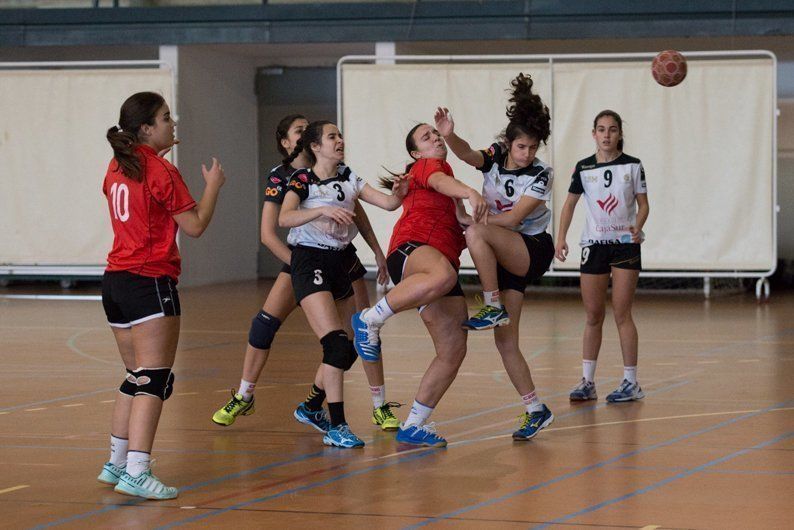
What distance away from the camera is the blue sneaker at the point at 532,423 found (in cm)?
630

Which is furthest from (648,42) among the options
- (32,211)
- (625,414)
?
(625,414)

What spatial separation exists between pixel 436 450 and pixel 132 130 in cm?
217

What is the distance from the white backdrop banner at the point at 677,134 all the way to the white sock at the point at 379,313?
9.71 m

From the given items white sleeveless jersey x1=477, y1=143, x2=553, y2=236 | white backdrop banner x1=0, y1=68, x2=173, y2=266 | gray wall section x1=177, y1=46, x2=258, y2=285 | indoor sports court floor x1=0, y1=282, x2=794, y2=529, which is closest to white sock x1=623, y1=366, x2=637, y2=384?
indoor sports court floor x1=0, y1=282, x2=794, y2=529

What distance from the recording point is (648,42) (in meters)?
17.2

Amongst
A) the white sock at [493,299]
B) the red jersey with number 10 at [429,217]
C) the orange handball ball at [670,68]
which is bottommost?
the white sock at [493,299]

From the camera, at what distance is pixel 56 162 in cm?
1702

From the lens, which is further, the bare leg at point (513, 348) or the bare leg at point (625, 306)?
the bare leg at point (625, 306)

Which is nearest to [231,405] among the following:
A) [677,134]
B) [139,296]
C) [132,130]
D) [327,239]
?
[327,239]

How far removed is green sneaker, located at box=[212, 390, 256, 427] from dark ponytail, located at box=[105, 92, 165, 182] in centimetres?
201

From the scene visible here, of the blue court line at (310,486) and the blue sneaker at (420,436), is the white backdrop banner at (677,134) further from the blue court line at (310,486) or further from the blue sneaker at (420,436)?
the blue court line at (310,486)

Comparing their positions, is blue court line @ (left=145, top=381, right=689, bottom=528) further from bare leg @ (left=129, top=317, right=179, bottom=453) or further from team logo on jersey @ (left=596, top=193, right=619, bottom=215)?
team logo on jersey @ (left=596, top=193, right=619, bottom=215)

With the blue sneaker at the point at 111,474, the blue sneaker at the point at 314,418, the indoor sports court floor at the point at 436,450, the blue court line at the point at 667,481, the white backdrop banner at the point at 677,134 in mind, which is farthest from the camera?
the white backdrop banner at the point at 677,134

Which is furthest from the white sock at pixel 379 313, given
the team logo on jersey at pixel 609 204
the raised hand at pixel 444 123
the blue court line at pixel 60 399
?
the blue court line at pixel 60 399
